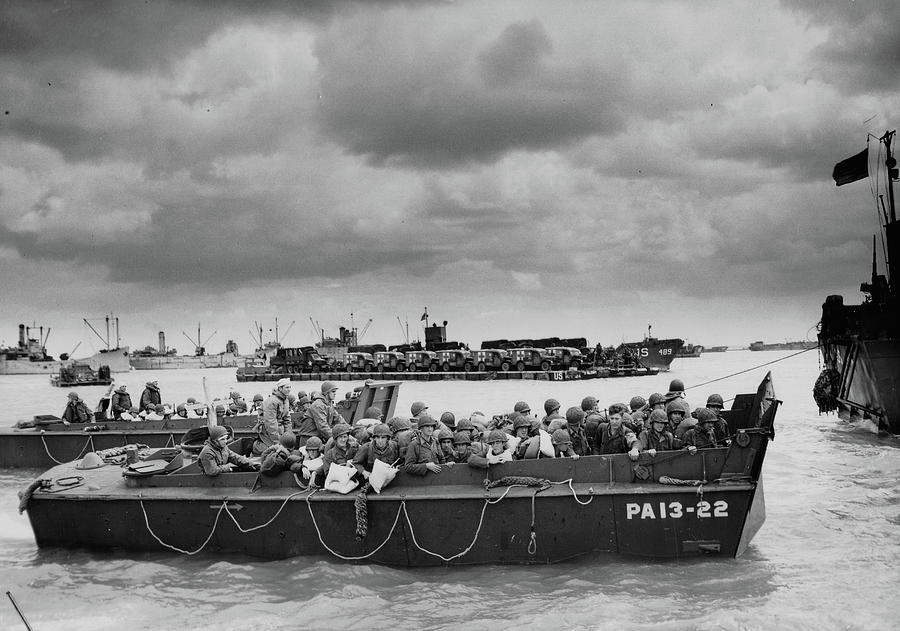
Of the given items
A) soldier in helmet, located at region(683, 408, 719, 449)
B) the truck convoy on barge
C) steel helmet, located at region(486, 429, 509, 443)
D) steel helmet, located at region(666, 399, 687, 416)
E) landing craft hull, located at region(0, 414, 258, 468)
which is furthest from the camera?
the truck convoy on barge

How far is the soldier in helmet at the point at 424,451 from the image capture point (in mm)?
8547

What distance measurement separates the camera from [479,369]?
2060 inches

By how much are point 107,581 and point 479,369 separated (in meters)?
44.0

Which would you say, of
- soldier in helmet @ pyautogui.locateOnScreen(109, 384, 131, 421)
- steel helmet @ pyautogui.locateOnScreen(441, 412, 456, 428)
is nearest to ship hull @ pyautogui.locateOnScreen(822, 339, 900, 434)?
steel helmet @ pyautogui.locateOnScreen(441, 412, 456, 428)

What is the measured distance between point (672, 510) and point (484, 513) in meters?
2.03

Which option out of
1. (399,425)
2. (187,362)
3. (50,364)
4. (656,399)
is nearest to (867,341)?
(656,399)

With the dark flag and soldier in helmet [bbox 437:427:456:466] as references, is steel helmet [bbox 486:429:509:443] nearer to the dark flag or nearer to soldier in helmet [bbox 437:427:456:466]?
soldier in helmet [bbox 437:427:456:466]

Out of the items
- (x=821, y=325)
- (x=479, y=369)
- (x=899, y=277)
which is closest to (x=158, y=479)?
(x=899, y=277)

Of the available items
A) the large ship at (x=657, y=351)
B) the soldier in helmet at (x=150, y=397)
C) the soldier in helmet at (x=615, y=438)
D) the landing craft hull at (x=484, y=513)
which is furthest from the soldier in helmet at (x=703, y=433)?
the large ship at (x=657, y=351)

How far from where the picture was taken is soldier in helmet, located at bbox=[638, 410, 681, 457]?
8359 mm

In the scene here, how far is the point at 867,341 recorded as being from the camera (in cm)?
1755

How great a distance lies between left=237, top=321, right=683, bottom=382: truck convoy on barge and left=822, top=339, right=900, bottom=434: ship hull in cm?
2666

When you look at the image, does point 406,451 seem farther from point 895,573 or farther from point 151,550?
point 895,573

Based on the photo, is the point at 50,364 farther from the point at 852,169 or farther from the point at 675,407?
the point at 675,407
